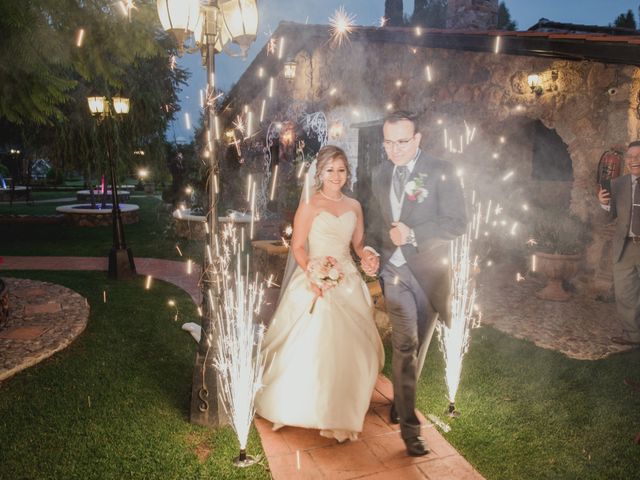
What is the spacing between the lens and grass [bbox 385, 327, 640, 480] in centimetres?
373

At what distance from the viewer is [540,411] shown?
4547 millimetres

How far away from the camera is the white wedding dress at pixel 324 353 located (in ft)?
12.7

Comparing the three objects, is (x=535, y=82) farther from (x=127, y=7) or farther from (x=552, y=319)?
(x=127, y=7)

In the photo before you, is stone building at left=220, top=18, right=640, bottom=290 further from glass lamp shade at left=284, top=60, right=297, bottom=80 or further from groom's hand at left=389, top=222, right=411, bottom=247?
groom's hand at left=389, top=222, right=411, bottom=247

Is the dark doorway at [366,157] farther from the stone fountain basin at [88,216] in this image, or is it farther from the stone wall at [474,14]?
the stone fountain basin at [88,216]

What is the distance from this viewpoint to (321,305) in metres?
4.10

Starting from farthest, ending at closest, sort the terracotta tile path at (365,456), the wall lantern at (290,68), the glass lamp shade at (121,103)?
the wall lantern at (290,68), the glass lamp shade at (121,103), the terracotta tile path at (365,456)

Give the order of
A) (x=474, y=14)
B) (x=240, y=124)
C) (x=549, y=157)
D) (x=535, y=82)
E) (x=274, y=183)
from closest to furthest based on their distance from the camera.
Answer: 1. (x=535, y=82)
2. (x=474, y=14)
3. (x=549, y=157)
4. (x=274, y=183)
5. (x=240, y=124)

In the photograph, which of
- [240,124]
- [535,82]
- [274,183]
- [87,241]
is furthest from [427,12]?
[87,241]

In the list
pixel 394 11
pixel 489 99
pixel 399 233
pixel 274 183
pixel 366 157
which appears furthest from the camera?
pixel 394 11

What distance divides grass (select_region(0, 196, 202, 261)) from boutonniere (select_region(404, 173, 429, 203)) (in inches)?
354

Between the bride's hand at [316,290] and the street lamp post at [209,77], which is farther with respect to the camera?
the bride's hand at [316,290]

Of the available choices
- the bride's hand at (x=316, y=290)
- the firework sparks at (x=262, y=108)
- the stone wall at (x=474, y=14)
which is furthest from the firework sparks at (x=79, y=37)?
the firework sparks at (x=262, y=108)

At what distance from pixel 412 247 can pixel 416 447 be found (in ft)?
5.01
